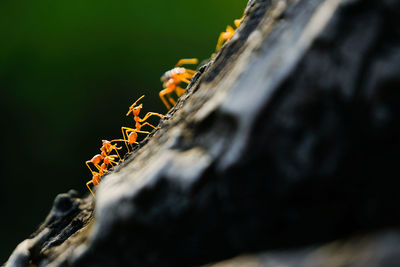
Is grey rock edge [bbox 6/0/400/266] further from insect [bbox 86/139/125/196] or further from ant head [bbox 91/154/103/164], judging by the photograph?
ant head [bbox 91/154/103/164]

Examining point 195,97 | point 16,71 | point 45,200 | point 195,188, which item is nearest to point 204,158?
point 195,188

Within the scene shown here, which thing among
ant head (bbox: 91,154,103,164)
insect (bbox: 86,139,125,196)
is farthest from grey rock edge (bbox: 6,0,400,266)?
ant head (bbox: 91,154,103,164)

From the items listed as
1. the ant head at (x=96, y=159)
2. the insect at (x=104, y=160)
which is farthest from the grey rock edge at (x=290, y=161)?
the ant head at (x=96, y=159)

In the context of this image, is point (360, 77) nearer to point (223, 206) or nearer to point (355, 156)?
point (355, 156)

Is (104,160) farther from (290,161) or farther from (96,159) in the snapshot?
(290,161)

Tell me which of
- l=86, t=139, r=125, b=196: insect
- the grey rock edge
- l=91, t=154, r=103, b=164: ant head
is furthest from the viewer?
l=91, t=154, r=103, b=164: ant head

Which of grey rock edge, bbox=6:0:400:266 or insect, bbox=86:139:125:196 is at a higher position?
insect, bbox=86:139:125:196

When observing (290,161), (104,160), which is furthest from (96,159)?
(290,161)

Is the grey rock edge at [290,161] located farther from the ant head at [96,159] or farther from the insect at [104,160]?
the ant head at [96,159]
